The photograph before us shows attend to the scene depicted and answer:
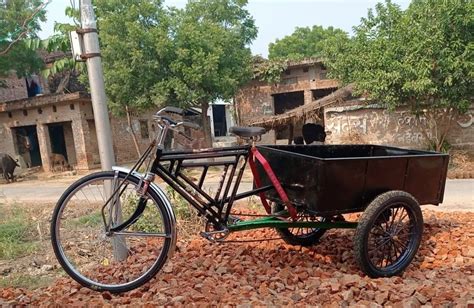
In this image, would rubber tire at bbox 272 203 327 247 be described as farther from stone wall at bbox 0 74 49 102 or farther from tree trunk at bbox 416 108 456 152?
stone wall at bbox 0 74 49 102

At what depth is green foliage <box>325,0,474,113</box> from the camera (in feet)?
34.8

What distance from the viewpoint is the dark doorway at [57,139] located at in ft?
66.2

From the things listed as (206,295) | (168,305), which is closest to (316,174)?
(206,295)

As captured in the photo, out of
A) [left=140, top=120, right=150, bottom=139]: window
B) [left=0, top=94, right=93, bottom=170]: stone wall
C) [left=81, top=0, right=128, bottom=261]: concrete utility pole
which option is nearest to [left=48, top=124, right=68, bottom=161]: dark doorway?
[left=0, top=94, right=93, bottom=170]: stone wall

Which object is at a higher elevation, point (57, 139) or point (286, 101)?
point (286, 101)

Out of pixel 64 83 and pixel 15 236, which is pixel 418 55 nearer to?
pixel 15 236

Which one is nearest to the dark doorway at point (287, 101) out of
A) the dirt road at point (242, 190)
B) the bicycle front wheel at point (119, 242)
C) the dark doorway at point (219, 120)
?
the dark doorway at point (219, 120)

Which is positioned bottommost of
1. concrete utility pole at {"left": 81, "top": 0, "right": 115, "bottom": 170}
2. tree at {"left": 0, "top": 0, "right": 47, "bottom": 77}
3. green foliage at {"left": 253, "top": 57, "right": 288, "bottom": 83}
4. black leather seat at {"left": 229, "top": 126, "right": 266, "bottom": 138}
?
black leather seat at {"left": 229, "top": 126, "right": 266, "bottom": 138}

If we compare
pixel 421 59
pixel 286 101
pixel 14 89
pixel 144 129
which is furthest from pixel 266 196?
pixel 14 89

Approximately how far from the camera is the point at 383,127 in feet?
43.9

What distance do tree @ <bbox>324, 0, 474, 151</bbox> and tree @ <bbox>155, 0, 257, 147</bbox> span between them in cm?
426

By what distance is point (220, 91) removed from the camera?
560 inches

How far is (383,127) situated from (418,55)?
3.09m

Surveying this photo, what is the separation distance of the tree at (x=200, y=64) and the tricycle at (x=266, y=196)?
10014 mm
